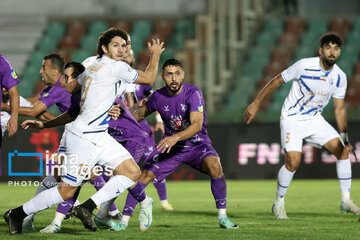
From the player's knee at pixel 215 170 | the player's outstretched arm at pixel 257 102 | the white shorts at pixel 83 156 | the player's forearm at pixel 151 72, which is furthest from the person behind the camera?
the player's outstretched arm at pixel 257 102

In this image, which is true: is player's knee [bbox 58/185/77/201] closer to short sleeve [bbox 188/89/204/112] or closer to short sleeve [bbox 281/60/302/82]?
short sleeve [bbox 188/89/204/112]

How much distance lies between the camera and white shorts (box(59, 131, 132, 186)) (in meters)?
6.90

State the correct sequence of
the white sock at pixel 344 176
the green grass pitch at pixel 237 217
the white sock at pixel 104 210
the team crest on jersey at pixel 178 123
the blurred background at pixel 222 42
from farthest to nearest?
1. the blurred background at pixel 222 42
2. the white sock at pixel 344 176
3. the white sock at pixel 104 210
4. the team crest on jersey at pixel 178 123
5. the green grass pitch at pixel 237 217

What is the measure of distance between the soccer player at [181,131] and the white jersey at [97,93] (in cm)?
85

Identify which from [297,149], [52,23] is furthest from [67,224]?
[52,23]

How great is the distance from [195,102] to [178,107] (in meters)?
0.26

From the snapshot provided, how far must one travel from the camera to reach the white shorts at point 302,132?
30.0ft

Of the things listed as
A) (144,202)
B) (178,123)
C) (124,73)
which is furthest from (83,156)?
(178,123)

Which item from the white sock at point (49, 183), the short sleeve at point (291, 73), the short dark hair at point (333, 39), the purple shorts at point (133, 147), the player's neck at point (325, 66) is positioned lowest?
the white sock at point (49, 183)

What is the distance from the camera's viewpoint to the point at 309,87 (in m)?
9.13

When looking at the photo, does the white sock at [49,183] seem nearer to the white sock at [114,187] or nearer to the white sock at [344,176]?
the white sock at [114,187]

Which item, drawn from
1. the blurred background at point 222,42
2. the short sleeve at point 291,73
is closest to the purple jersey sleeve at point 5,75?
the short sleeve at point 291,73

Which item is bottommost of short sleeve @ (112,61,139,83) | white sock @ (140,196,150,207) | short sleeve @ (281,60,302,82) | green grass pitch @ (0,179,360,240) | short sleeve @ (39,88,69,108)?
green grass pitch @ (0,179,360,240)

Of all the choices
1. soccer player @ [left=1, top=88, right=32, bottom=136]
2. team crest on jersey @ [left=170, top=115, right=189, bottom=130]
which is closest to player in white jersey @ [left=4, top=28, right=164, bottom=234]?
team crest on jersey @ [left=170, top=115, right=189, bottom=130]
